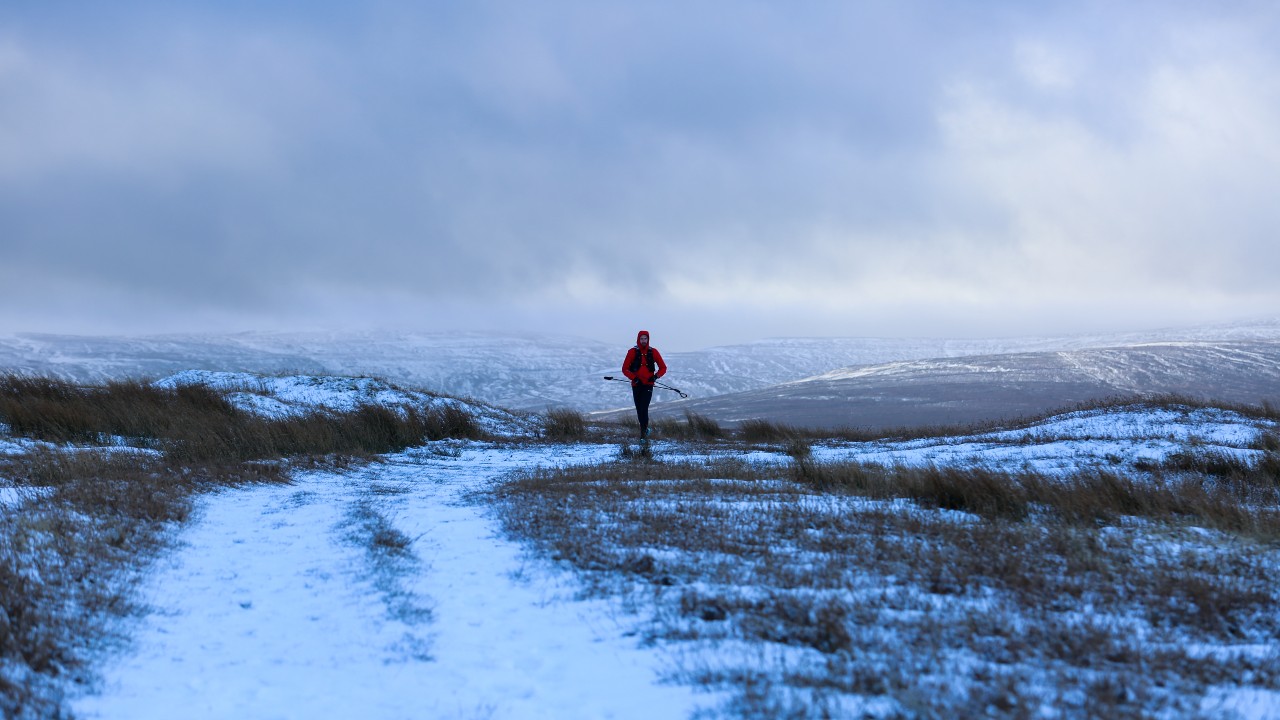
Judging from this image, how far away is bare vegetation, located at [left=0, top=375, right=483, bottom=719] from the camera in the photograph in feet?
11.5

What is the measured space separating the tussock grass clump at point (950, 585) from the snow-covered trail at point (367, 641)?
36 cm

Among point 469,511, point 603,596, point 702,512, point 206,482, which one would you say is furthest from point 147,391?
point 603,596

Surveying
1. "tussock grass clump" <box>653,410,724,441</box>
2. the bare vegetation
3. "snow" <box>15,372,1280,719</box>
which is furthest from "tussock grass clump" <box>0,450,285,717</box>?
Answer: "tussock grass clump" <box>653,410,724,441</box>

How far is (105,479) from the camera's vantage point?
25.8ft

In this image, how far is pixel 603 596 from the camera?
4.32 m

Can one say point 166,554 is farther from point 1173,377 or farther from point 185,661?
point 1173,377

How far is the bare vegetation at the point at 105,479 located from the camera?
3.51m

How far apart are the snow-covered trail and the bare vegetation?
0.72ft

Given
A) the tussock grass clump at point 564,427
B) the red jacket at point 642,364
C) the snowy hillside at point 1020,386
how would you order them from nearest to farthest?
the red jacket at point 642,364 < the tussock grass clump at point 564,427 < the snowy hillside at point 1020,386

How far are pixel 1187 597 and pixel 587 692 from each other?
125 inches

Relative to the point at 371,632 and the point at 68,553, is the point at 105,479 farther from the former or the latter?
the point at 371,632

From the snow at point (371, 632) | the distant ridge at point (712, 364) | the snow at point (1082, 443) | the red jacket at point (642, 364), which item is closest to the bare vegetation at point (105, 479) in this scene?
the snow at point (371, 632)

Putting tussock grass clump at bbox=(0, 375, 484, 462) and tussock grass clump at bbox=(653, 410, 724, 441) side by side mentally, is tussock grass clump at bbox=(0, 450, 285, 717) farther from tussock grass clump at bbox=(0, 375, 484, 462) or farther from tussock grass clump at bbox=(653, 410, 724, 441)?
tussock grass clump at bbox=(653, 410, 724, 441)

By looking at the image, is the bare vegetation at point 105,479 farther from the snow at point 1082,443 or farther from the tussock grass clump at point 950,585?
the snow at point 1082,443
